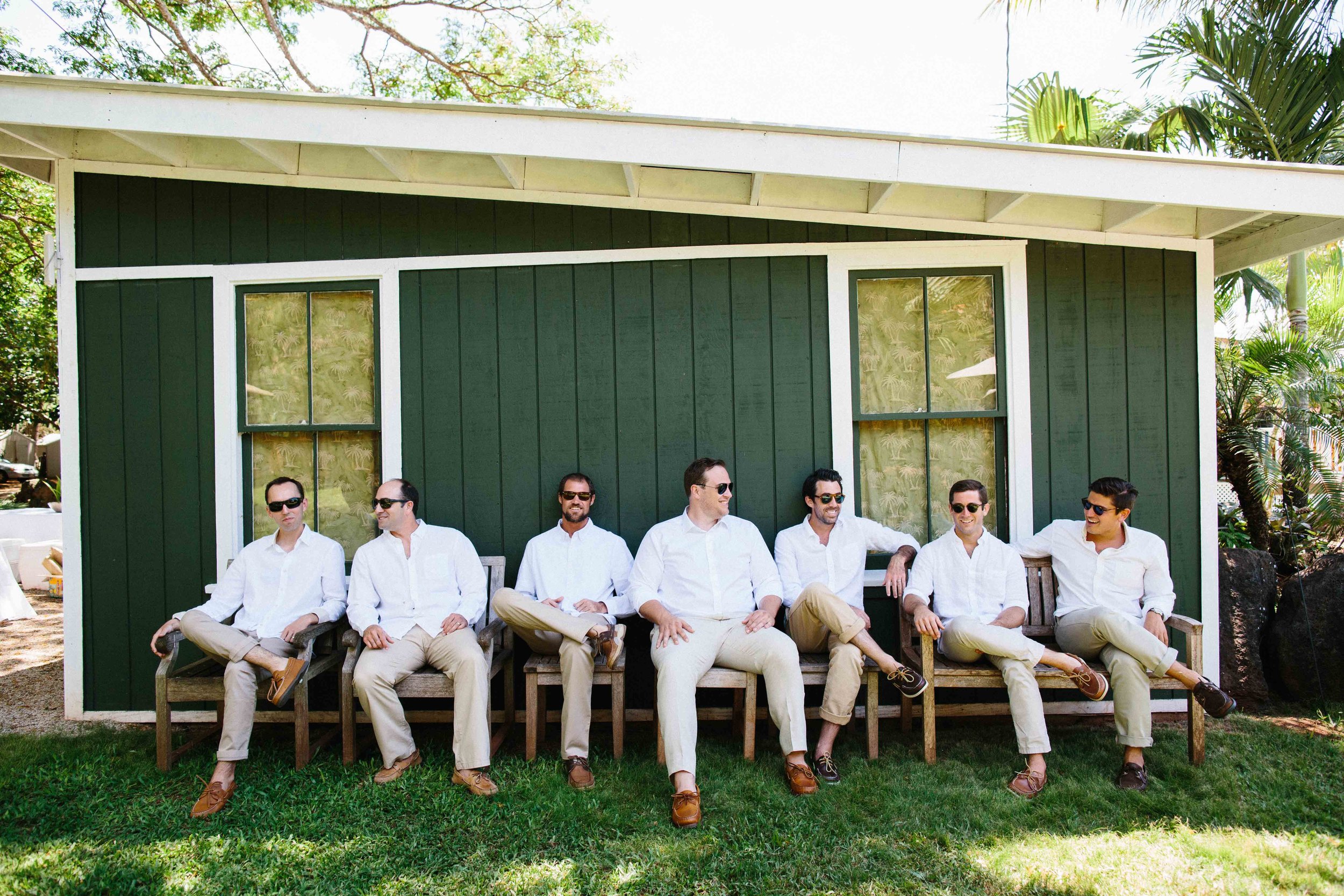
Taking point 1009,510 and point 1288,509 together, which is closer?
point 1009,510

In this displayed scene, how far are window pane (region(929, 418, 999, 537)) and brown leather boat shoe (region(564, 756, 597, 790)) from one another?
2.00 metres

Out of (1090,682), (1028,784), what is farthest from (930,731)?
(1090,682)

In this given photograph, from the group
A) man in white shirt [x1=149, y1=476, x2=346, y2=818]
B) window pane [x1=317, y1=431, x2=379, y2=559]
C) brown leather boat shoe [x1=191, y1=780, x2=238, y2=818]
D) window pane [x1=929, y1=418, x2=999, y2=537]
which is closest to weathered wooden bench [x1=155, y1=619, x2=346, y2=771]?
man in white shirt [x1=149, y1=476, x2=346, y2=818]

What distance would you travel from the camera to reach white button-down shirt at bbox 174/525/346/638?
3555 mm

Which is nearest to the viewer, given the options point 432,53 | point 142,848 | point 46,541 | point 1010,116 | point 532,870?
point 532,870

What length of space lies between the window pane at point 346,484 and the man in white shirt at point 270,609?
0.30 metres

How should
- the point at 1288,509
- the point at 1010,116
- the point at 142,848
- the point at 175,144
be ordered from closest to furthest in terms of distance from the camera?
the point at 142,848 → the point at 175,144 → the point at 1288,509 → the point at 1010,116

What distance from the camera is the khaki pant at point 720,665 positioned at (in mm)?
2953

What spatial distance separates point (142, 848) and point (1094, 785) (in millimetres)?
3386

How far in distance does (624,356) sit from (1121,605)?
253cm

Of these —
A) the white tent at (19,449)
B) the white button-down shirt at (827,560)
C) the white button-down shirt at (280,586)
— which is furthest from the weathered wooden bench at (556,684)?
the white tent at (19,449)

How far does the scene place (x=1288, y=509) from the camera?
5418 millimetres

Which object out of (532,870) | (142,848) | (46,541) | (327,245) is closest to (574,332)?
(327,245)

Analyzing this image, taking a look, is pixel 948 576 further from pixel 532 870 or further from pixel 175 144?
pixel 175 144
